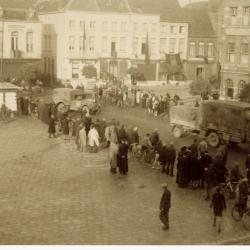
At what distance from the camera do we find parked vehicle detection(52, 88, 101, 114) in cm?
3059

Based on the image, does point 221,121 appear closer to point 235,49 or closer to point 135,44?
→ point 235,49

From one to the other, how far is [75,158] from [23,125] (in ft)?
26.1

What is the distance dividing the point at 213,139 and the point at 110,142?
5.07 m

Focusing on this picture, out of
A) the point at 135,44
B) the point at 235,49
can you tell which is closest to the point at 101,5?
the point at 135,44

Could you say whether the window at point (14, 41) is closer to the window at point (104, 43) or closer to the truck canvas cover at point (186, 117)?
the window at point (104, 43)

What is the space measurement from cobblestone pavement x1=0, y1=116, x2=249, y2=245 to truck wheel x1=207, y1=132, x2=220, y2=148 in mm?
4562

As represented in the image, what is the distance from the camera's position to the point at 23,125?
1111 inches

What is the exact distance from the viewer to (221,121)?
76.0ft

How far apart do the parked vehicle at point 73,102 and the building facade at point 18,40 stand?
11.3 metres

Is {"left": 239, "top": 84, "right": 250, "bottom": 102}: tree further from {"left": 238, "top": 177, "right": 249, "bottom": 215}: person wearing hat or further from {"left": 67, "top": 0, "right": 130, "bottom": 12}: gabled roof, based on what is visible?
{"left": 67, "top": 0, "right": 130, "bottom": 12}: gabled roof

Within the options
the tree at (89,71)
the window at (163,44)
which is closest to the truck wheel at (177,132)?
the tree at (89,71)

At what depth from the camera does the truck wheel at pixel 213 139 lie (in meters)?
23.3

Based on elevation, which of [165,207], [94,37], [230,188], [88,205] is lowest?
[88,205]

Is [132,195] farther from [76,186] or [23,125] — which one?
[23,125]
